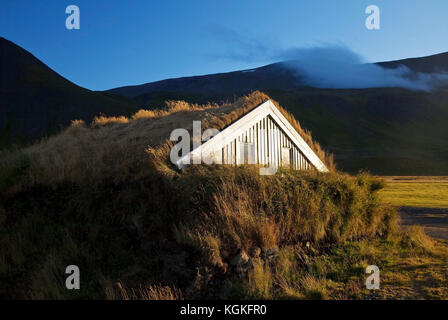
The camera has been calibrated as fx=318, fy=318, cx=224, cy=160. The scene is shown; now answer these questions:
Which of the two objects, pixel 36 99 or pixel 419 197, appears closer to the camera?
pixel 419 197

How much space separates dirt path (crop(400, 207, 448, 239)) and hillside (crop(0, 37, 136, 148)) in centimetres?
6431

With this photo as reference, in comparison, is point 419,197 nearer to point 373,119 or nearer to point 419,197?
point 419,197

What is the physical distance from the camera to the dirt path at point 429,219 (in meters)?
14.5

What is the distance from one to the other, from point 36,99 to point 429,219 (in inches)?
3382

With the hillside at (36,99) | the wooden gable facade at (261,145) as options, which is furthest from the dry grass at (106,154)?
the hillside at (36,99)

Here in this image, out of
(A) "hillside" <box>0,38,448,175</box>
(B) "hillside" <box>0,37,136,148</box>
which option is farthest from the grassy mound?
(B) "hillside" <box>0,37,136,148</box>

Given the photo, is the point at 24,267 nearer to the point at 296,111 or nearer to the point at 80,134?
the point at 80,134

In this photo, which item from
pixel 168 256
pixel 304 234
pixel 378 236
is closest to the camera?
pixel 168 256

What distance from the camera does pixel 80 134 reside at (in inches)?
545

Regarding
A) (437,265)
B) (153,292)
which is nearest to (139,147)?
(153,292)

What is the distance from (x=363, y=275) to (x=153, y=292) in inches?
188

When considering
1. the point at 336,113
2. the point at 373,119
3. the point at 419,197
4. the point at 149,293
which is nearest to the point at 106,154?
the point at 149,293

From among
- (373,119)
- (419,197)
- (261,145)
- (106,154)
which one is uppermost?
(373,119)

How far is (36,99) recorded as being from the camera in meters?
78.8
